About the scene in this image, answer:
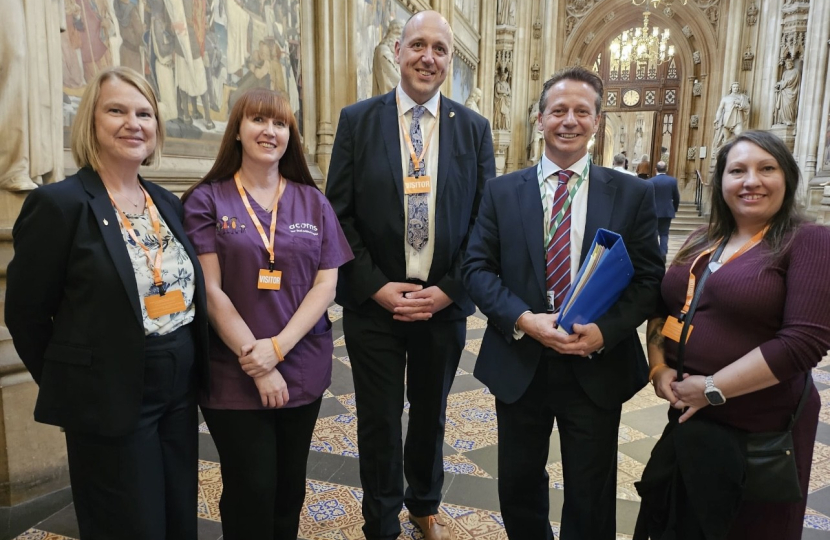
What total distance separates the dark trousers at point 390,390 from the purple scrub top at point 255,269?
1.30 ft

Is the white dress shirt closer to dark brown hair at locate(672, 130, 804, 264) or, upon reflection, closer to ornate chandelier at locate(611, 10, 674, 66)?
dark brown hair at locate(672, 130, 804, 264)

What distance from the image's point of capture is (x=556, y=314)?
1935 mm

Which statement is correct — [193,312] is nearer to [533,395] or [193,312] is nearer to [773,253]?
[533,395]

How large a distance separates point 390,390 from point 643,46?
18456 mm

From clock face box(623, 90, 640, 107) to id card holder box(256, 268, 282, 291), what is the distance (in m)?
21.4

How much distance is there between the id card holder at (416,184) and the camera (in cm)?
236

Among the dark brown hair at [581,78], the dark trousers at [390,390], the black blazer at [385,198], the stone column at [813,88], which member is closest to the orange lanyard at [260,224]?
the black blazer at [385,198]

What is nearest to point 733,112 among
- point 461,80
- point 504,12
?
point 504,12

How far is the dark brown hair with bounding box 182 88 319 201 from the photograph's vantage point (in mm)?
1890

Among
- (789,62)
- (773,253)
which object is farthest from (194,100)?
(789,62)

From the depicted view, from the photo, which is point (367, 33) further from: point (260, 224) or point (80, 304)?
point (80, 304)

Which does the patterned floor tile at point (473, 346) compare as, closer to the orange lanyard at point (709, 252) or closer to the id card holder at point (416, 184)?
the id card holder at point (416, 184)

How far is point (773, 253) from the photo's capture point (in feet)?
5.64

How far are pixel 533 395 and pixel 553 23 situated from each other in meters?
19.9
